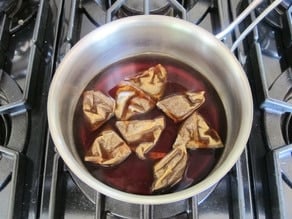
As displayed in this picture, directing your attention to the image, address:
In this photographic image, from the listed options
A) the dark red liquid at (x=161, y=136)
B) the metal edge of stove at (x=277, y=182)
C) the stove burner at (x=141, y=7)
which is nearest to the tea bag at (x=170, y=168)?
the dark red liquid at (x=161, y=136)

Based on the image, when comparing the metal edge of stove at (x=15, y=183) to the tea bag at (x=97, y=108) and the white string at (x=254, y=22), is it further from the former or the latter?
the white string at (x=254, y=22)

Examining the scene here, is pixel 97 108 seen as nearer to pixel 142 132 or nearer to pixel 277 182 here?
pixel 142 132

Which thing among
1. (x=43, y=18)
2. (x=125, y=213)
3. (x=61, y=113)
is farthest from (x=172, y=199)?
(x=43, y=18)

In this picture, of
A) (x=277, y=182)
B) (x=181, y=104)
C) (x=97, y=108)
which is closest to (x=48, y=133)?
(x=97, y=108)

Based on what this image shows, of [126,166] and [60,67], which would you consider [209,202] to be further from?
[60,67]

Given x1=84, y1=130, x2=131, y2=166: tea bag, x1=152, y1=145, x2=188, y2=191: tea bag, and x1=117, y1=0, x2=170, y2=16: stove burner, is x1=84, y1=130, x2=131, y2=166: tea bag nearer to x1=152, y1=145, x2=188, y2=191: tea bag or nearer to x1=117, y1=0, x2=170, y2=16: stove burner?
x1=152, y1=145, x2=188, y2=191: tea bag

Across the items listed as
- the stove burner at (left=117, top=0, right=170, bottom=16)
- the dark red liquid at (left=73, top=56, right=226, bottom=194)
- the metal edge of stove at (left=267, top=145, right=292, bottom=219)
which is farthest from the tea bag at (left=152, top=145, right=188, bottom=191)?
the stove burner at (left=117, top=0, right=170, bottom=16)

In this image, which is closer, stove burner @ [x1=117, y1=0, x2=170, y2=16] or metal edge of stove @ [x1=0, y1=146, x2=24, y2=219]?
metal edge of stove @ [x1=0, y1=146, x2=24, y2=219]
